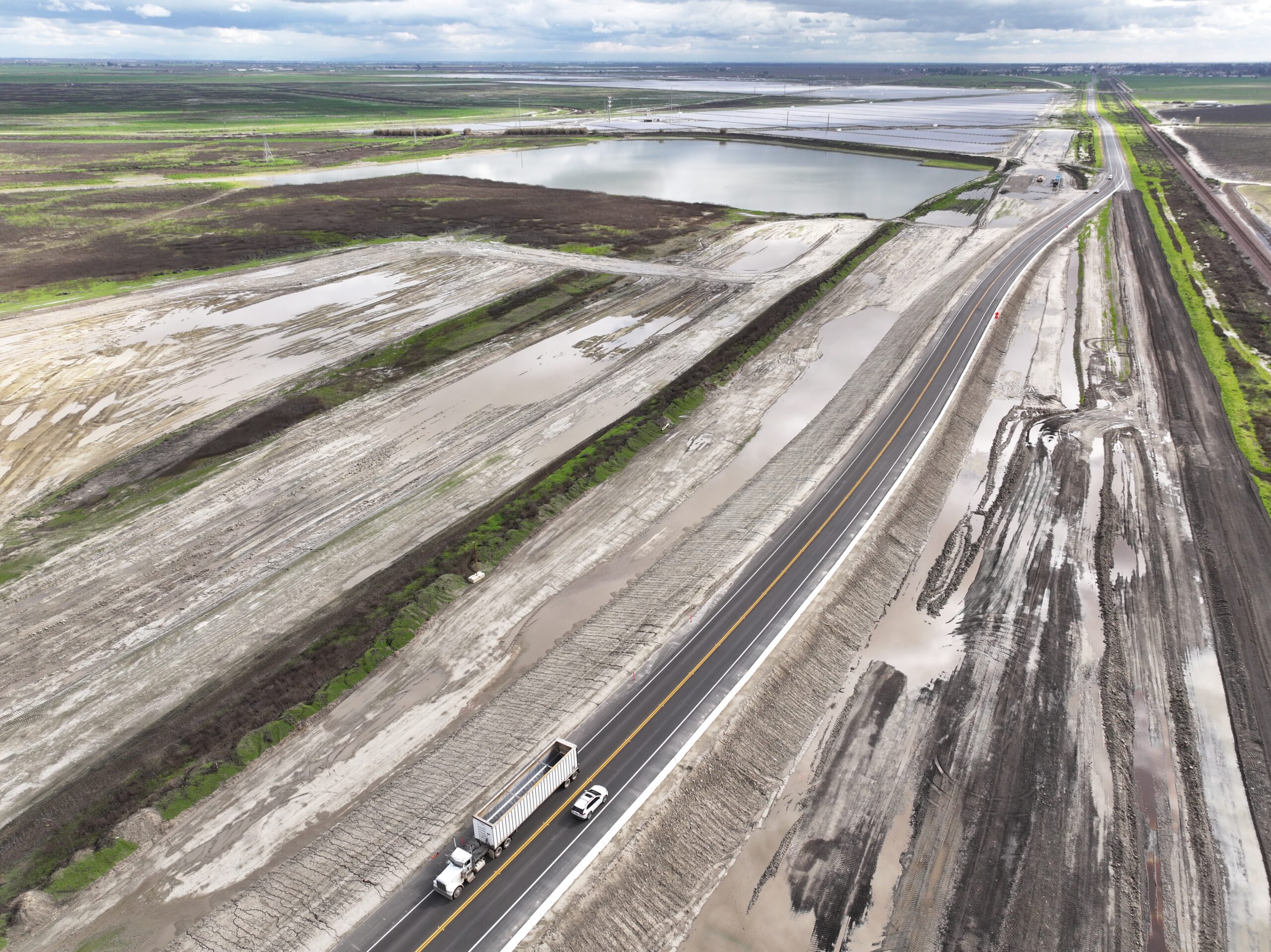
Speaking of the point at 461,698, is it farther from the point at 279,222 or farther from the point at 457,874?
the point at 279,222

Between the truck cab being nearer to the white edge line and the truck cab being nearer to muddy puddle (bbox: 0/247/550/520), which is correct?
the white edge line

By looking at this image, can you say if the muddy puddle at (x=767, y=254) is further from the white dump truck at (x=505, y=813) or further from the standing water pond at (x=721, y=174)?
the white dump truck at (x=505, y=813)

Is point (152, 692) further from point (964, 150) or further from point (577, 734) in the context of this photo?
point (964, 150)

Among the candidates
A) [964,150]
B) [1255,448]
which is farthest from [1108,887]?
[964,150]

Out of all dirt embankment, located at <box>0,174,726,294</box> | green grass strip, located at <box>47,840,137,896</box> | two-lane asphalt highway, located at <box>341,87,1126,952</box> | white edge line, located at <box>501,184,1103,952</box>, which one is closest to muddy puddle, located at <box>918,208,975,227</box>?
dirt embankment, located at <box>0,174,726,294</box>

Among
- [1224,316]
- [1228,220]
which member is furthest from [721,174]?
[1224,316]

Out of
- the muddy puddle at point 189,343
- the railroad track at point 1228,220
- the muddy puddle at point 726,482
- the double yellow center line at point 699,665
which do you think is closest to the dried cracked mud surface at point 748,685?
A: the muddy puddle at point 726,482
